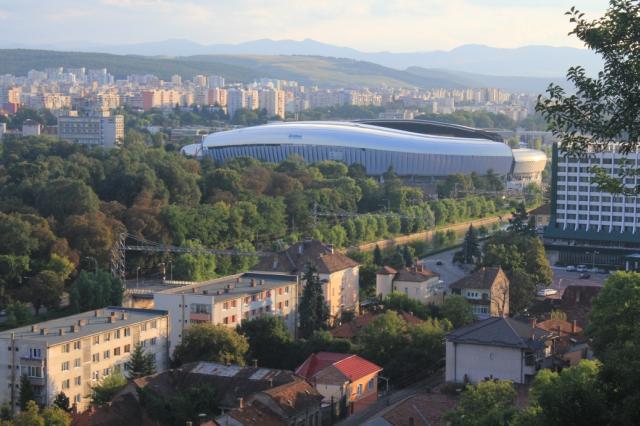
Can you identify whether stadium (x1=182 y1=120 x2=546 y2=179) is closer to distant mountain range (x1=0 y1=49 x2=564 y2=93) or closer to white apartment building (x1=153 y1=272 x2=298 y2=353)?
white apartment building (x1=153 y1=272 x2=298 y2=353)

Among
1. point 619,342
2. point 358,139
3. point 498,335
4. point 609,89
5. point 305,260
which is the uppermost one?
point 609,89

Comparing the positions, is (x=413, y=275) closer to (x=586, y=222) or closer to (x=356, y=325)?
(x=356, y=325)

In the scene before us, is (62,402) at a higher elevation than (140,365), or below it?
below

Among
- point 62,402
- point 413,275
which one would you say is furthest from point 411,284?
point 62,402

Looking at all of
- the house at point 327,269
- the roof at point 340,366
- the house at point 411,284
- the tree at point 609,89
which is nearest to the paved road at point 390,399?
the roof at point 340,366

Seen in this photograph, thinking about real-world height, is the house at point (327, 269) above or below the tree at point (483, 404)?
below

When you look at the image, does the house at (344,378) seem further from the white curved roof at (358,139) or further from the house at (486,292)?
the white curved roof at (358,139)
